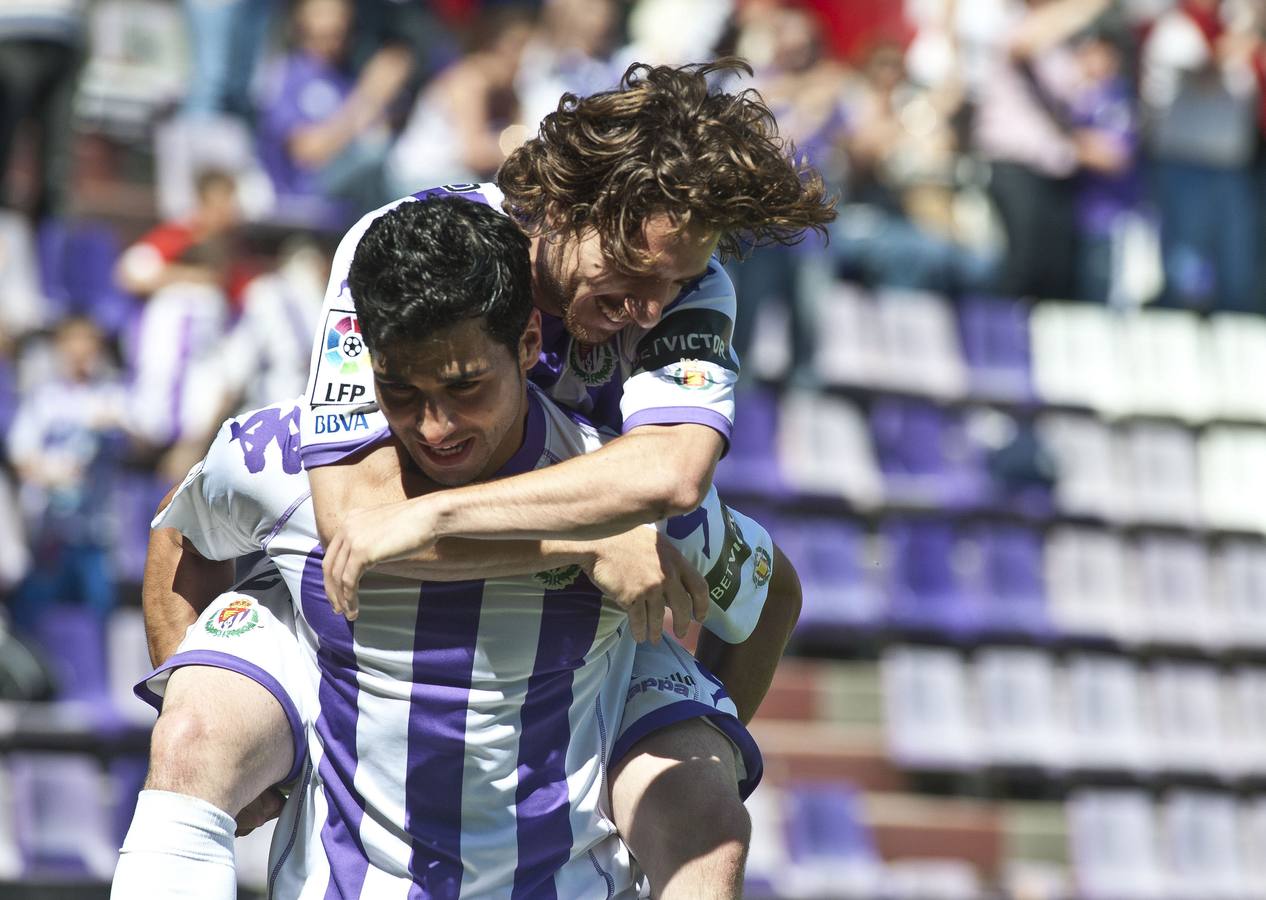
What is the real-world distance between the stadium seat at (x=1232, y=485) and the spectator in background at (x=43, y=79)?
666cm

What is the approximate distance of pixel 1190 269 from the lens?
445 inches

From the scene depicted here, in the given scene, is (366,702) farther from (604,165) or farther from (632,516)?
(604,165)

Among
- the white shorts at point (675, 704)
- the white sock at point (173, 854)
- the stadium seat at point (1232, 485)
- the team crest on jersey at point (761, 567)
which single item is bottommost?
the stadium seat at point (1232, 485)

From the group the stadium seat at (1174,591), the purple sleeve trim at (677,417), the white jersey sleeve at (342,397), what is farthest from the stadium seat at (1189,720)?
the white jersey sleeve at (342,397)

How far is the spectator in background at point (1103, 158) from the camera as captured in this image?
10719 mm

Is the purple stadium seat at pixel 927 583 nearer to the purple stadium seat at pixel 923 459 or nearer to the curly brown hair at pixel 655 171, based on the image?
the purple stadium seat at pixel 923 459

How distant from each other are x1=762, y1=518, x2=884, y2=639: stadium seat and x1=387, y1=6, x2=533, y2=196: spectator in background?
7.58ft

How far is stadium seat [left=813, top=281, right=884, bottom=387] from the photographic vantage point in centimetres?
999

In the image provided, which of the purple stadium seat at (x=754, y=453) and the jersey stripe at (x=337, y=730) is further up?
the jersey stripe at (x=337, y=730)

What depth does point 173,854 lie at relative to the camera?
113 inches

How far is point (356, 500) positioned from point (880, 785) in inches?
251

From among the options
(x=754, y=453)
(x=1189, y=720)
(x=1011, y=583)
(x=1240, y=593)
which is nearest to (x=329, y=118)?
(x=754, y=453)

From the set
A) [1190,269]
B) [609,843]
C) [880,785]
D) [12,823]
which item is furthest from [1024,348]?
[609,843]

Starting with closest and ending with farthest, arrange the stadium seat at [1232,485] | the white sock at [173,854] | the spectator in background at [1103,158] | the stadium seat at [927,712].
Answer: the white sock at [173,854]
the stadium seat at [927,712]
the spectator in background at [1103,158]
the stadium seat at [1232,485]
